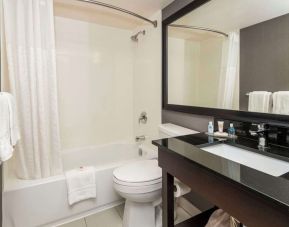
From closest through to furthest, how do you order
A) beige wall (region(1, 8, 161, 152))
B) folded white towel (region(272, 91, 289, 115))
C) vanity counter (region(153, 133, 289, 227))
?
vanity counter (region(153, 133, 289, 227))
folded white towel (region(272, 91, 289, 115))
beige wall (region(1, 8, 161, 152))

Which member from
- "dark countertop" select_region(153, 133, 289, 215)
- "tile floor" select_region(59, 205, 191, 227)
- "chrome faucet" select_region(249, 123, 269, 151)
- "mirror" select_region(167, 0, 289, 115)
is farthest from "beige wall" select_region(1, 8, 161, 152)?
"chrome faucet" select_region(249, 123, 269, 151)

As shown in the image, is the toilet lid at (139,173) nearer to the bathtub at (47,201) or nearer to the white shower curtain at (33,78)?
the bathtub at (47,201)

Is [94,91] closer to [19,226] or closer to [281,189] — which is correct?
[19,226]

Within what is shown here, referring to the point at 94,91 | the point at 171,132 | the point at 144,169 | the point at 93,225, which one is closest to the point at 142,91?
the point at 94,91

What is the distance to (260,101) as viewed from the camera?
1234 millimetres

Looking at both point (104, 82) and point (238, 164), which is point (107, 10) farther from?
point (238, 164)

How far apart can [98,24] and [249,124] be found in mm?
2050

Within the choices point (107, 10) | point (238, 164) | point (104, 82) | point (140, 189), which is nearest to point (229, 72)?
point (238, 164)

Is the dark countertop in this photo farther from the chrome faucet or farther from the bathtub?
the bathtub

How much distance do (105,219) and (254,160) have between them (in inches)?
52.6

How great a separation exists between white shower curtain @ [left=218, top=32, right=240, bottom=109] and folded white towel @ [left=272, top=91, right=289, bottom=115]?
26cm

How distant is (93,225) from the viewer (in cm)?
162

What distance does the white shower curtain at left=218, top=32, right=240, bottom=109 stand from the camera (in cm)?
141

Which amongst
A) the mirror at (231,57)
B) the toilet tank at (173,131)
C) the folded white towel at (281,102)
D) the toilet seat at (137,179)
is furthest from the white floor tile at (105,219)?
the folded white towel at (281,102)
